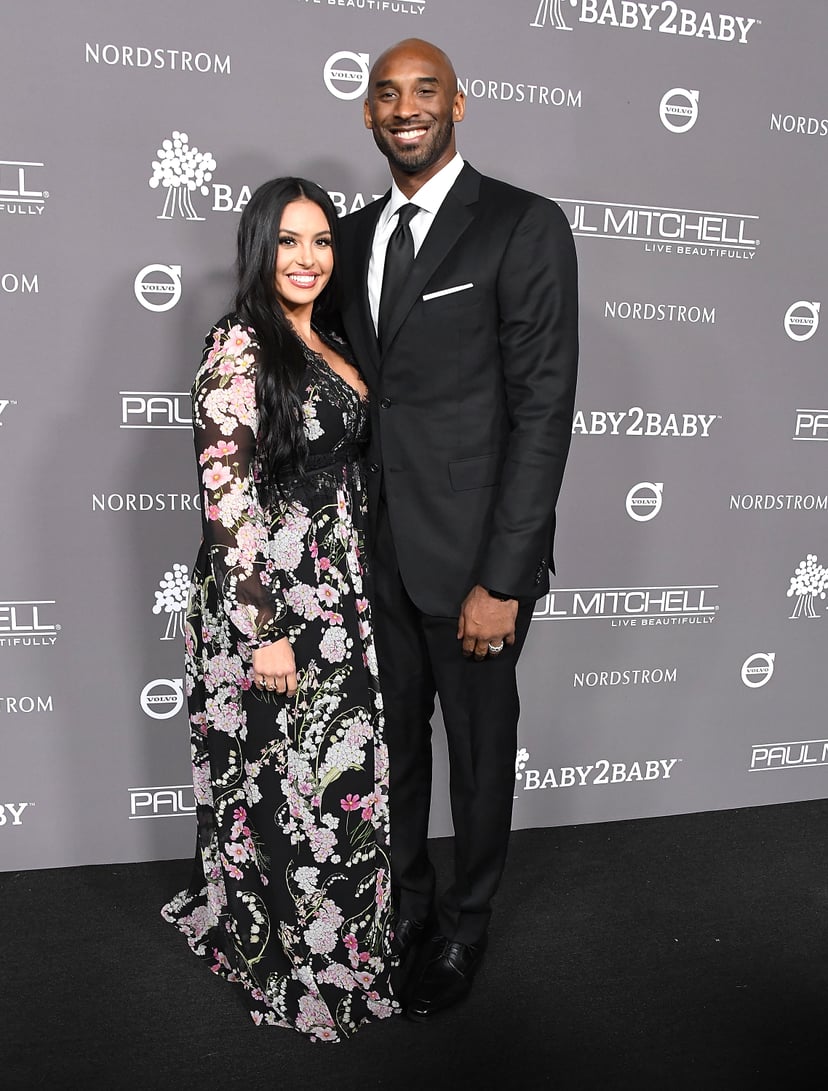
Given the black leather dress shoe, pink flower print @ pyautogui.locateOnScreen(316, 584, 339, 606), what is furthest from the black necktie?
the black leather dress shoe

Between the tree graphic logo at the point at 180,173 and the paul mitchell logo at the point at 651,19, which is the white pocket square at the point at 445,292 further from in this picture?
the paul mitchell logo at the point at 651,19

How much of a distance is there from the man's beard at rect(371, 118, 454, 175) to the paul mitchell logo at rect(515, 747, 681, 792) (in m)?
1.71

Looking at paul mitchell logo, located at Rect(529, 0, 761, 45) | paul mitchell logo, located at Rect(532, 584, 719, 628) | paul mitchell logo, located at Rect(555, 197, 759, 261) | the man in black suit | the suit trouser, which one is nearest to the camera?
the man in black suit

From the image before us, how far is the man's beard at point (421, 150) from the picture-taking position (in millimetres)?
1637

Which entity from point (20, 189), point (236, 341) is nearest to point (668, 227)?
point (236, 341)

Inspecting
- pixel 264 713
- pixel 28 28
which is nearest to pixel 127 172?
pixel 28 28

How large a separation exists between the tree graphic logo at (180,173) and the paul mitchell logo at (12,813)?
62.8 inches

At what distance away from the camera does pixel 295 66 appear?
7.00 feet

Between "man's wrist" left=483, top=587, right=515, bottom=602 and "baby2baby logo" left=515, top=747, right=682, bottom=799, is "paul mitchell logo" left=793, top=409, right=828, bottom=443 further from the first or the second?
"man's wrist" left=483, top=587, right=515, bottom=602

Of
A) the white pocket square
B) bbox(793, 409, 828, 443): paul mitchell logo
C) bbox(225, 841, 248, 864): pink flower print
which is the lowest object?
bbox(225, 841, 248, 864): pink flower print

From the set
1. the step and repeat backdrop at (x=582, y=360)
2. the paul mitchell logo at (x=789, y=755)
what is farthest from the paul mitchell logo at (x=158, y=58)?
the paul mitchell logo at (x=789, y=755)

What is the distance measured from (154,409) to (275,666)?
94cm

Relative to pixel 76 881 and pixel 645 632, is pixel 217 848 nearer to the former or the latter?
pixel 76 881

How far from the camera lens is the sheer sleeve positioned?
1.52 meters
